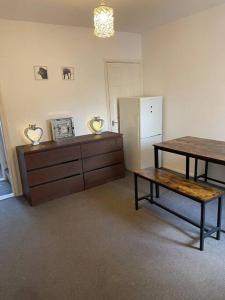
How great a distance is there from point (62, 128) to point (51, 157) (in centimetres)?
64

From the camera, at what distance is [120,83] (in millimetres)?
4355

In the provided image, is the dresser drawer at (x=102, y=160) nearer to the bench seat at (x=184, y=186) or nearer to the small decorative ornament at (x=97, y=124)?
the small decorative ornament at (x=97, y=124)

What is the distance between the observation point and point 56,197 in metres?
3.44

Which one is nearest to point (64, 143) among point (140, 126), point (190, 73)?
point (140, 126)

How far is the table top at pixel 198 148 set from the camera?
2.56 m

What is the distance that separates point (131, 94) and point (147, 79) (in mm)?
424

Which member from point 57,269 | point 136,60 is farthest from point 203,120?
point 57,269

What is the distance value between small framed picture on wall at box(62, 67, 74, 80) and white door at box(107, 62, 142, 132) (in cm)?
73

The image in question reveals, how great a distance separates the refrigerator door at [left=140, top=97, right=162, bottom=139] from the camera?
3953 millimetres

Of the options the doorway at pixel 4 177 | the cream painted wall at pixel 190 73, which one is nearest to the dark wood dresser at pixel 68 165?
the doorway at pixel 4 177

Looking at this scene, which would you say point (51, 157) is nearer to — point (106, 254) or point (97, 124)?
point (97, 124)

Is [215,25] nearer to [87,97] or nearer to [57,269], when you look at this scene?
[87,97]

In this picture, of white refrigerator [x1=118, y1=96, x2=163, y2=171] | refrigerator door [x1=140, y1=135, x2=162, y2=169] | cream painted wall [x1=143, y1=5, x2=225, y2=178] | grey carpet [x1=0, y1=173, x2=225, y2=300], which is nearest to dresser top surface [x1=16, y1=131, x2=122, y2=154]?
white refrigerator [x1=118, y1=96, x2=163, y2=171]

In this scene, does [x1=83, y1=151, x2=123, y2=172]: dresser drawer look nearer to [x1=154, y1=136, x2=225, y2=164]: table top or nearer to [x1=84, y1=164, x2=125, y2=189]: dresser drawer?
[x1=84, y1=164, x2=125, y2=189]: dresser drawer
